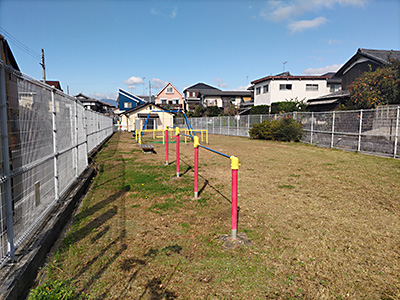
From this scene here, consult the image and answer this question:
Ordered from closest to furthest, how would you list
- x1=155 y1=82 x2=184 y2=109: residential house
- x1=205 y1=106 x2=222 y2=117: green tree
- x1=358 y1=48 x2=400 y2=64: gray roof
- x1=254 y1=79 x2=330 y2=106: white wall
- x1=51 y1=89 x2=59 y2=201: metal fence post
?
x1=51 y1=89 x2=59 y2=201: metal fence post → x1=358 y1=48 x2=400 y2=64: gray roof → x1=254 y1=79 x2=330 y2=106: white wall → x1=205 y1=106 x2=222 y2=117: green tree → x1=155 y1=82 x2=184 y2=109: residential house

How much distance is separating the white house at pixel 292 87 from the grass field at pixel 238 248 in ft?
88.0

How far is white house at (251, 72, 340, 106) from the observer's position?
31.4m

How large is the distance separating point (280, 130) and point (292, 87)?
16.6m

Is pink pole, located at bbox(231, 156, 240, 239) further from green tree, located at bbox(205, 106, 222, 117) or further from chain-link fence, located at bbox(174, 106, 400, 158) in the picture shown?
green tree, located at bbox(205, 106, 222, 117)

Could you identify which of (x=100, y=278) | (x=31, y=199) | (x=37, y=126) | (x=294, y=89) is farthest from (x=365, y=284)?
(x=294, y=89)

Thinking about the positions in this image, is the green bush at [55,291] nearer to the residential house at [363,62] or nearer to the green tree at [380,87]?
the green tree at [380,87]

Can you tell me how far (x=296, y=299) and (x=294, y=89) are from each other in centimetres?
3268

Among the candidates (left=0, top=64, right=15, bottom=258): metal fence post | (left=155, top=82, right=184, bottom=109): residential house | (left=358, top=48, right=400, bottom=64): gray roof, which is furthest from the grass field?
(left=155, top=82, right=184, bottom=109): residential house

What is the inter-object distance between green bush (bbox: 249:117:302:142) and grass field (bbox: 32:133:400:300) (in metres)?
10.9

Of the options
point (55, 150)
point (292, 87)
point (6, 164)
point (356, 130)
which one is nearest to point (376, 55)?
point (292, 87)

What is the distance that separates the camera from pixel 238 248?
3092 mm

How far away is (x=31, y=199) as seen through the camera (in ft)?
10.5

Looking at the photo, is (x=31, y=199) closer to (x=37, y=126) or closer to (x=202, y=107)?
(x=37, y=126)

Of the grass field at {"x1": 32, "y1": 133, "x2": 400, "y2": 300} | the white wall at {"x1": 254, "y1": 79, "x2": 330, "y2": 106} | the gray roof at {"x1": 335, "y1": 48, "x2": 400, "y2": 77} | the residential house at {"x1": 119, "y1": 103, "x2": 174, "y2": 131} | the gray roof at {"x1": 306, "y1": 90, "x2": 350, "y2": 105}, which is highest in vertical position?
the gray roof at {"x1": 335, "y1": 48, "x2": 400, "y2": 77}
